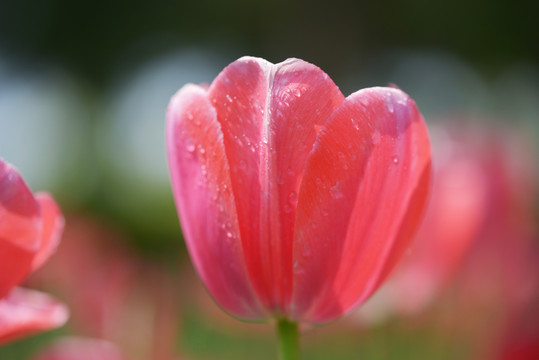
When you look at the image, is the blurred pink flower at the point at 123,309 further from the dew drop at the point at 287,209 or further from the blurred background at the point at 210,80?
the dew drop at the point at 287,209

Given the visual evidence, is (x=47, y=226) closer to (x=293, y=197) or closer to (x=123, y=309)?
(x=293, y=197)

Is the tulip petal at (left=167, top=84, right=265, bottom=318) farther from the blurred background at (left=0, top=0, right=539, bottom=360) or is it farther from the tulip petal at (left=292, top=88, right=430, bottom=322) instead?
the blurred background at (left=0, top=0, right=539, bottom=360)

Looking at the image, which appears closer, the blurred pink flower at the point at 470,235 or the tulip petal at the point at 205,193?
the tulip petal at the point at 205,193

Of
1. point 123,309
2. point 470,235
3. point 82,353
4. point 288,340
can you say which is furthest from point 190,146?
point 470,235

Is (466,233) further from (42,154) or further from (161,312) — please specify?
(42,154)

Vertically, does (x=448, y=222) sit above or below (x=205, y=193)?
below

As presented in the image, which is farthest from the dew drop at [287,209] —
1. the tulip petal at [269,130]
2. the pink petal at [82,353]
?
the pink petal at [82,353]

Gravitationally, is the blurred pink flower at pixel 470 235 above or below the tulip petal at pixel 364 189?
below
